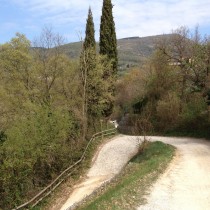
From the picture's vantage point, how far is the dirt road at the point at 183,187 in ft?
39.0

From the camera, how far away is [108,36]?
38.1 meters

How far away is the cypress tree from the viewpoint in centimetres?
3800

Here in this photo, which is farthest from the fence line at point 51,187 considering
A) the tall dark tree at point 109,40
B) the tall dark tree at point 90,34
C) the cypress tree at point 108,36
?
the cypress tree at point 108,36

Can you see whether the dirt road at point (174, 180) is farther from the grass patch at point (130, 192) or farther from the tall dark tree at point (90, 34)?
the tall dark tree at point (90, 34)

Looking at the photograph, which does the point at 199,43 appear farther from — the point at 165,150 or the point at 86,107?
the point at 165,150

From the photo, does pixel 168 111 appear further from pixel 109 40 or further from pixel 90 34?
pixel 90 34

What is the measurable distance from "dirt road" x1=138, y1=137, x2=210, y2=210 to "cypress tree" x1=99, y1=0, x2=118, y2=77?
65.9 feet

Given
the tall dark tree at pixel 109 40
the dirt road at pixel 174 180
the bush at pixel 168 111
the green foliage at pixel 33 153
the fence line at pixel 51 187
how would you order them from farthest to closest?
the bush at pixel 168 111 < the tall dark tree at pixel 109 40 < the green foliage at pixel 33 153 < the fence line at pixel 51 187 < the dirt road at pixel 174 180

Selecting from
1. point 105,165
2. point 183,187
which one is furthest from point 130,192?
point 105,165

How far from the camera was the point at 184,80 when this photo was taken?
38969 mm

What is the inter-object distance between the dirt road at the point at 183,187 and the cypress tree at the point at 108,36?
20088mm

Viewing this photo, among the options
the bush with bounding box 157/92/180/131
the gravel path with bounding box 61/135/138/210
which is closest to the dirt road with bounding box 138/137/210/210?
the gravel path with bounding box 61/135/138/210

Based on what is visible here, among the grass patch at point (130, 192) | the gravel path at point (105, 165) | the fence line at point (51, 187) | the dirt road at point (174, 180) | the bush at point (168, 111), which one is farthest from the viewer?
the bush at point (168, 111)

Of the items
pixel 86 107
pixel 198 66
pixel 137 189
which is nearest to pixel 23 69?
pixel 86 107
